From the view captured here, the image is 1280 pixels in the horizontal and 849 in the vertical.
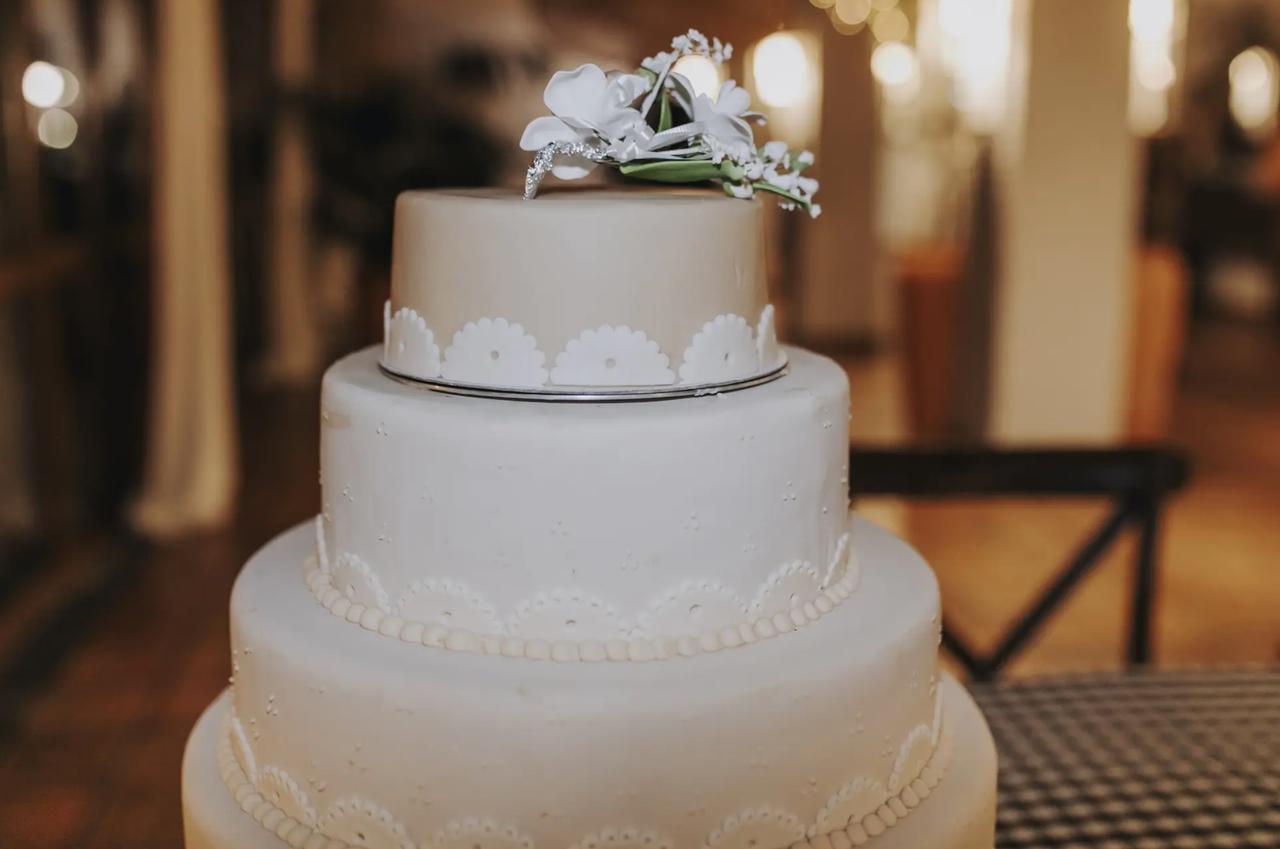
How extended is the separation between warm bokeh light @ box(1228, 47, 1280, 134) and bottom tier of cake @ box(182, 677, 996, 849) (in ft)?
39.3

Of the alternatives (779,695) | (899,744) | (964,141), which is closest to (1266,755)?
(899,744)

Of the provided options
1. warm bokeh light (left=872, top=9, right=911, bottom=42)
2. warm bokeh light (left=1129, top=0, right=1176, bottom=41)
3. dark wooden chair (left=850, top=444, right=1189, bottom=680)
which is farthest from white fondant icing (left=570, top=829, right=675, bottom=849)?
warm bokeh light (left=872, top=9, right=911, bottom=42)

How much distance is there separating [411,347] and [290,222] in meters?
6.86

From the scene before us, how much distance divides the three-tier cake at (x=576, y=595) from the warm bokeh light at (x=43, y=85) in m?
3.37

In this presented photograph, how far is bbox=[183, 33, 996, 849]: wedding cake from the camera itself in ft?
4.51

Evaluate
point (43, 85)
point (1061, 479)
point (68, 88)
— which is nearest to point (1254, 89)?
point (1061, 479)

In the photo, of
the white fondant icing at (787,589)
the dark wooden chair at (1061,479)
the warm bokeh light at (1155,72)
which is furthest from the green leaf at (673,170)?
the warm bokeh light at (1155,72)

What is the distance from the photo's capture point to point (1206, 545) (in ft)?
16.7

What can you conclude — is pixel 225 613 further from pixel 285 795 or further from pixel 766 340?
pixel 766 340

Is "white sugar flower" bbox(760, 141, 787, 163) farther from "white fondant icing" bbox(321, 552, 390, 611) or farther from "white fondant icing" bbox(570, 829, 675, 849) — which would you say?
"white fondant icing" bbox(570, 829, 675, 849)

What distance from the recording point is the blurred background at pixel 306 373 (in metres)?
3.39

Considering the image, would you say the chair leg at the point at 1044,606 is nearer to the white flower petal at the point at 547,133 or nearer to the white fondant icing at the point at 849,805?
the white fondant icing at the point at 849,805

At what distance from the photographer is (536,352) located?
1.46 metres

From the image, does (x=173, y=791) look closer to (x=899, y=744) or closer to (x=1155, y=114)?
(x=899, y=744)
